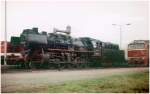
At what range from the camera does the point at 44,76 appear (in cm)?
310

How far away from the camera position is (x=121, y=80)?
10.8 feet

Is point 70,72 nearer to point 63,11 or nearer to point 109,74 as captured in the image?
point 109,74

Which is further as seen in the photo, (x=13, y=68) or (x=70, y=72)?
(x=70, y=72)

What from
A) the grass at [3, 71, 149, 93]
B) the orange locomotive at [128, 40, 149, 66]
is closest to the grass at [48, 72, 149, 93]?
the grass at [3, 71, 149, 93]

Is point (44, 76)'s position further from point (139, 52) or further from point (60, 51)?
point (139, 52)

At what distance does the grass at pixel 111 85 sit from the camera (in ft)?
10.2

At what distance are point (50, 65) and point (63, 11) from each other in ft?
2.12

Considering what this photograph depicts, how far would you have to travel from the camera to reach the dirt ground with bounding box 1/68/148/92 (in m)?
2.98

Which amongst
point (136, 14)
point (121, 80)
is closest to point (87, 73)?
point (121, 80)

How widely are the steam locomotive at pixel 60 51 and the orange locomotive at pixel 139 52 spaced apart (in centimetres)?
12

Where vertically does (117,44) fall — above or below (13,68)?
above

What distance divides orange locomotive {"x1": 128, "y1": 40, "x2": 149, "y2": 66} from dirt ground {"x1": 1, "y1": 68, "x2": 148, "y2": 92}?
98 mm

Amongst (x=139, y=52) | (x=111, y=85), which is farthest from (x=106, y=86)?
(x=139, y=52)

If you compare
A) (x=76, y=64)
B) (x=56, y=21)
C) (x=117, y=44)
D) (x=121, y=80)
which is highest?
(x=56, y=21)
